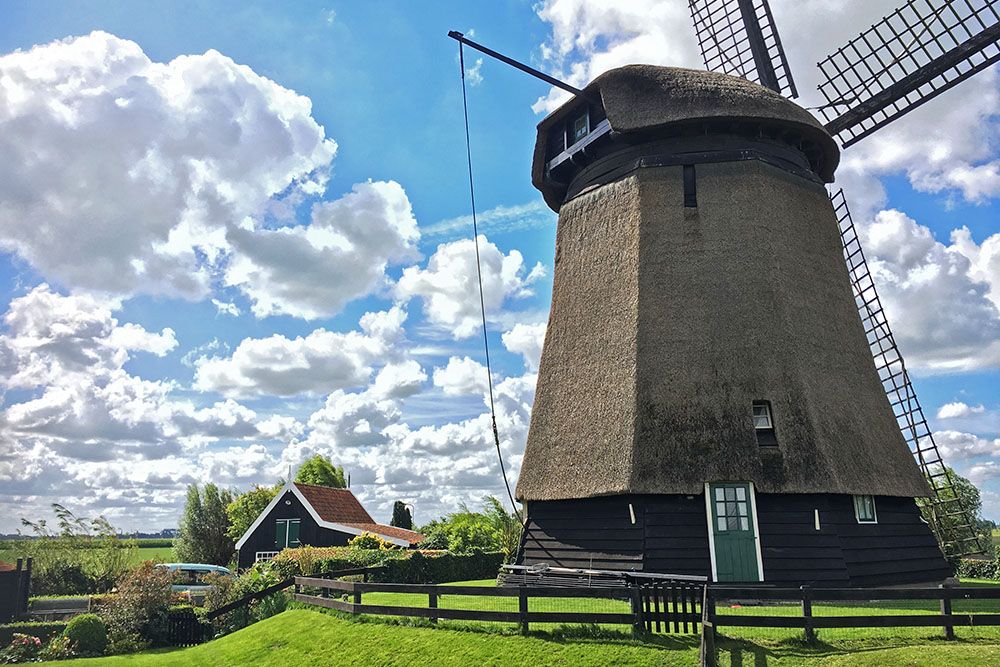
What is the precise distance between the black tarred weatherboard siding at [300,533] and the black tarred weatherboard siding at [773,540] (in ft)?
50.4

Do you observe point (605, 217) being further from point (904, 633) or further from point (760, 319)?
point (904, 633)

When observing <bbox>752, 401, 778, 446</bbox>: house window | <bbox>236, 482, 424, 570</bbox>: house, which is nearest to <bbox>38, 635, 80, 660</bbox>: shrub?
<bbox>236, 482, 424, 570</bbox>: house

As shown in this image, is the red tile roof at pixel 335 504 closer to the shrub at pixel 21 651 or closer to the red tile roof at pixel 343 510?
the red tile roof at pixel 343 510

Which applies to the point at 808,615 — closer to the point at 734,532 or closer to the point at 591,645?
the point at 591,645

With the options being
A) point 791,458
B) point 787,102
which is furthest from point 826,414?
point 787,102

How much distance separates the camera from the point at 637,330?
1490 cm

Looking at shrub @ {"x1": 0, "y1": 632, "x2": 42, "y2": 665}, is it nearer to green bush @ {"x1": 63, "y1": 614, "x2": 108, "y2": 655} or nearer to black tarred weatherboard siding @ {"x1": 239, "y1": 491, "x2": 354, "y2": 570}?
green bush @ {"x1": 63, "y1": 614, "x2": 108, "y2": 655}

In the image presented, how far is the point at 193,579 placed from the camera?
28234 mm

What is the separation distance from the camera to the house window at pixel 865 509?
1410cm

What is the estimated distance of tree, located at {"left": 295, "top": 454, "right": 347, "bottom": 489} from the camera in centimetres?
4853

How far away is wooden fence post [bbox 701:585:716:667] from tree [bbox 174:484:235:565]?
3343 centimetres

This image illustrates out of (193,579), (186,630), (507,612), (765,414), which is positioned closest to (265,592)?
(186,630)

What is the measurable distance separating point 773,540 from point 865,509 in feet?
8.39

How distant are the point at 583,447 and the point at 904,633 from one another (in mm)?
6478
